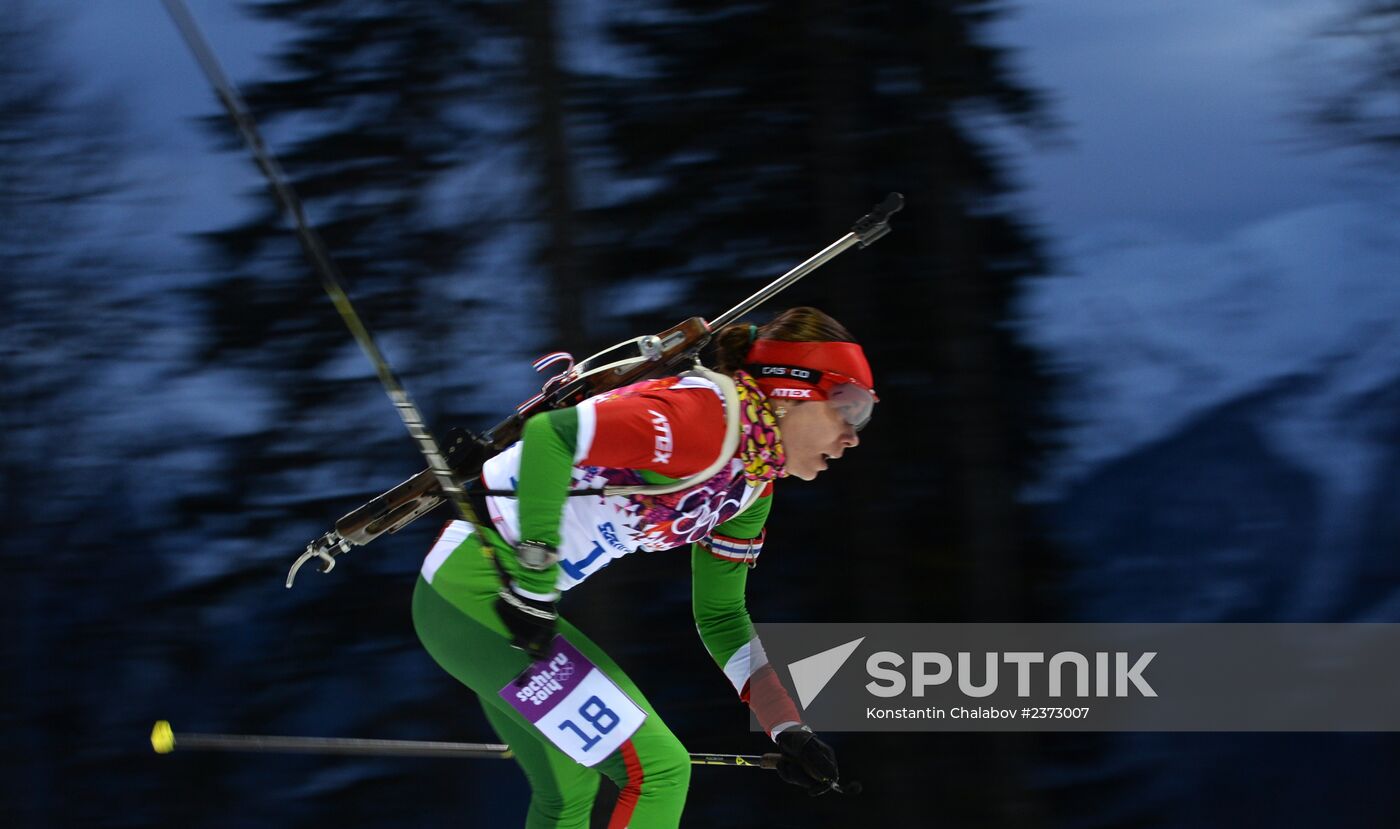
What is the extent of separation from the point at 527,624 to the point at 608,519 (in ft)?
0.82

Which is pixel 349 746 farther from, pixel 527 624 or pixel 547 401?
pixel 547 401

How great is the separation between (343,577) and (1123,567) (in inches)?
86.2

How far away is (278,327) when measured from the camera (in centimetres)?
400

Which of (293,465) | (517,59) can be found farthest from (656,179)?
(293,465)

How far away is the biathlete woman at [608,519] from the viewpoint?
7.02 feet

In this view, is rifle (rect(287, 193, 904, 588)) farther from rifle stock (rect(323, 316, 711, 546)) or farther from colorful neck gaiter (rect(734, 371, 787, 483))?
colorful neck gaiter (rect(734, 371, 787, 483))

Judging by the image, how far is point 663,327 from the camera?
3.72 meters

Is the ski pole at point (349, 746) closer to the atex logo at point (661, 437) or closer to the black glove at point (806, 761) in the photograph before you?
the black glove at point (806, 761)

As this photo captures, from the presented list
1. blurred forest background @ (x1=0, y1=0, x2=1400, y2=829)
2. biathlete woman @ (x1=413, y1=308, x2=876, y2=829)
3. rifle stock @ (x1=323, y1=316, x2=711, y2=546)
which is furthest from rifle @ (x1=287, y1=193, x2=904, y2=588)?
blurred forest background @ (x1=0, y1=0, x2=1400, y2=829)

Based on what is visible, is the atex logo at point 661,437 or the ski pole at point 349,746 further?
the ski pole at point 349,746

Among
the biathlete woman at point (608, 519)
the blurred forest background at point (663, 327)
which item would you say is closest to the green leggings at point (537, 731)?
the biathlete woman at point (608, 519)

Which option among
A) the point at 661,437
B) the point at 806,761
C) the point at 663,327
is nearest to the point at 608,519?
the point at 661,437

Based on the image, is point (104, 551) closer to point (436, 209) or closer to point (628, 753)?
point (436, 209)

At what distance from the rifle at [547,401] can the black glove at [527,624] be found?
1.23ft
